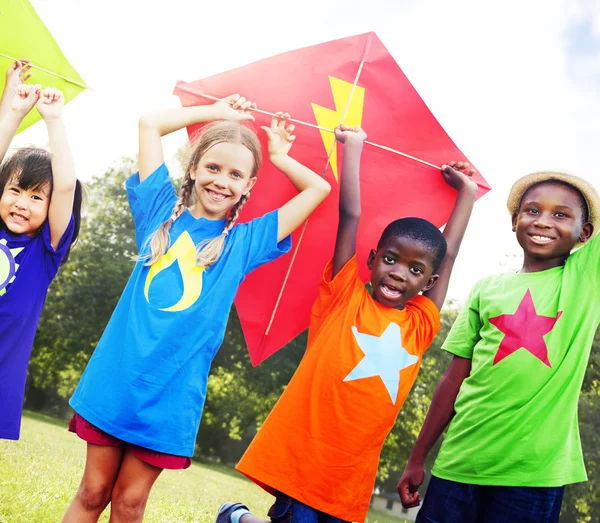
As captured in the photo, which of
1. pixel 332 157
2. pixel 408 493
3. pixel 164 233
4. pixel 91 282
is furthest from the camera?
pixel 91 282

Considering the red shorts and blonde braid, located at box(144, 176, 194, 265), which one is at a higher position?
blonde braid, located at box(144, 176, 194, 265)

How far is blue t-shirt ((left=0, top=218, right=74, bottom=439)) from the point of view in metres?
A: 2.81

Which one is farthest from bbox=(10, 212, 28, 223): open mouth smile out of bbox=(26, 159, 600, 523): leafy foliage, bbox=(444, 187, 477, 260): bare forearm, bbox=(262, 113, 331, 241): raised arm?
bbox=(26, 159, 600, 523): leafy foliage

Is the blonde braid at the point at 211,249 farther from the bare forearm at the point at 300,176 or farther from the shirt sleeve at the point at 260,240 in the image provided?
the bare forearm at the point at 300,176

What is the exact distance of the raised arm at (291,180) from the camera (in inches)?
112

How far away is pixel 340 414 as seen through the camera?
8.60ft

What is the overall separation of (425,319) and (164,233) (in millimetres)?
1239

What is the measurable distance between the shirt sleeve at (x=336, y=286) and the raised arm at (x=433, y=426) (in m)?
0.59

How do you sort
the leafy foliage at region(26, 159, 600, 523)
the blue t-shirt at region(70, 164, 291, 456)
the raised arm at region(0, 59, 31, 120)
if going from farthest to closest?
1. the leafy foliage at region(26, 159, 600, 523)
2. the raised arm at region(0, 59, 31, 120)
3. the blue t-shirt at region(70, 164, 291, 456)

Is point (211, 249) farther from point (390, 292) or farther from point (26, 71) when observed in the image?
point (26, 71)

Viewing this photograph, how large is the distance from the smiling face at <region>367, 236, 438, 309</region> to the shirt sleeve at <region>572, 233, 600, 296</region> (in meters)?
0.63

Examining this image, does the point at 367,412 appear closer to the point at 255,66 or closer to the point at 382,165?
the point at 382,165

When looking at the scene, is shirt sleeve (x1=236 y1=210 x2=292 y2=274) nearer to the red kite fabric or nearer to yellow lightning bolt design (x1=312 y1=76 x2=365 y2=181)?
the red kite fabric

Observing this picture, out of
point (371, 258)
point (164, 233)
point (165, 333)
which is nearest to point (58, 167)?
point (164, 233)
